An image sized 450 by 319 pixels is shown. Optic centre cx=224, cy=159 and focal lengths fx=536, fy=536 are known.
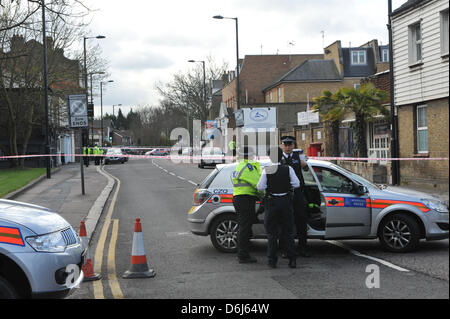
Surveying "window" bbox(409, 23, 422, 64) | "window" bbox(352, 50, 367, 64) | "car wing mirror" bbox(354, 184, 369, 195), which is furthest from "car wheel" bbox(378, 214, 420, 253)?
"window" bbox(352, 50, 367, 64)

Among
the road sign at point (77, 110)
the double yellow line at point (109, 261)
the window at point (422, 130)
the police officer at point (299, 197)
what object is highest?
the road sign at point (77, 110)

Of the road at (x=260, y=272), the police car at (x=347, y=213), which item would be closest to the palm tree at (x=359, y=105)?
the road at (x=260, y=272)

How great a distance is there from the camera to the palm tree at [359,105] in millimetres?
22344

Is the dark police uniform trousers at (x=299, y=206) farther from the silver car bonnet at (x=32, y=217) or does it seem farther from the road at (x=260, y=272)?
the silver car bonnet at (x=32, y=217)

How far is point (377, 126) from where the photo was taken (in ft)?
81.9

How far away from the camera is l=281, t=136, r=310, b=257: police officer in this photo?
8.66m

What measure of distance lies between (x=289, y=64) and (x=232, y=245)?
2449 inches

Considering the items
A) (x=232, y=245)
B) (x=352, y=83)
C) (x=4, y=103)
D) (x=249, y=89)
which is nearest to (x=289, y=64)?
(x=249, y=89)

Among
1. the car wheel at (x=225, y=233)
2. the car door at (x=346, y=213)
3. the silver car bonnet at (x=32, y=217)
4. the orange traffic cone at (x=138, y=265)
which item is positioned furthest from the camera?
the car wheel at (x=225, y=233)

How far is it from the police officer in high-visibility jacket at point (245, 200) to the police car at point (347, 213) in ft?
1.59

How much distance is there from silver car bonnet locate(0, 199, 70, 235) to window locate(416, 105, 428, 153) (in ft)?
50.1

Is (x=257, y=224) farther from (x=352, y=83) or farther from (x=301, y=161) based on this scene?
(x=352, y=83)

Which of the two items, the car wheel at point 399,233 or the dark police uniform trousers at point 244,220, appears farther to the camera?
the car wheel at point 399,233
